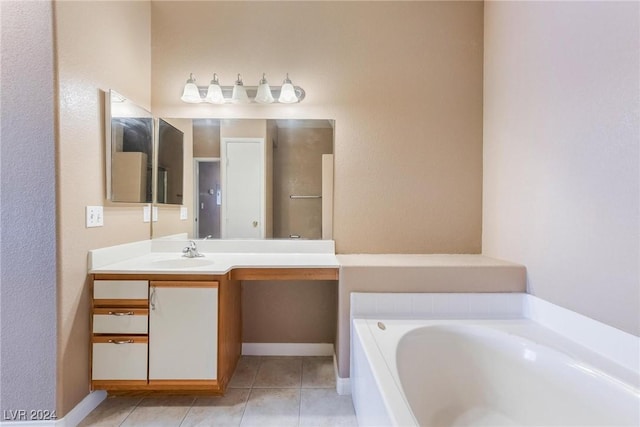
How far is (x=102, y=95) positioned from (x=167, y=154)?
0.57 m

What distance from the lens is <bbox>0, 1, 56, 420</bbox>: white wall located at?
1414mm

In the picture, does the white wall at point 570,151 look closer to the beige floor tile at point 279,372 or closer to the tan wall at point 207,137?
the beige floor tile at point 279,372

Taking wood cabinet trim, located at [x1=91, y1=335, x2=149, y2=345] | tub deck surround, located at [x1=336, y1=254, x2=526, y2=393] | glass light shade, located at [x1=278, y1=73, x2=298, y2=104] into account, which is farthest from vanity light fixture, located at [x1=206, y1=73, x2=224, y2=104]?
wood cabinet trim, located at [x1=91, y1=335, x2=149, y2=345]

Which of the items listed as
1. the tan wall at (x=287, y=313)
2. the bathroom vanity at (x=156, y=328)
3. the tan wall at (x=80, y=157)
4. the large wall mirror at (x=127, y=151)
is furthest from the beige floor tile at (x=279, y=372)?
the large wall mirror at (x=127, y=151)

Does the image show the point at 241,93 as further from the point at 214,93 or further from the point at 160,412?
the point at 160,412

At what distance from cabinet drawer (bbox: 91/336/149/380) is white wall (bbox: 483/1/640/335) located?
2.29m

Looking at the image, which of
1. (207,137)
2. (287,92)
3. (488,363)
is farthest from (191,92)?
(488,363)

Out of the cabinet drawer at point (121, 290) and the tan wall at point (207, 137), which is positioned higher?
the tan wall at point (207, 137)

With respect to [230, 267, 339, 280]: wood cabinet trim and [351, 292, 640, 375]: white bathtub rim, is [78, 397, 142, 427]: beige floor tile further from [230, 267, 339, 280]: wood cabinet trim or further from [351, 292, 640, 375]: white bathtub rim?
[351, 292, 640, 375]: white bathtub rim

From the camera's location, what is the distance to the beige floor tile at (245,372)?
1919 mm

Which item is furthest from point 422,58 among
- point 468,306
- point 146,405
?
point 146,405

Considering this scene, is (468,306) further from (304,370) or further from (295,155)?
(295,155)
